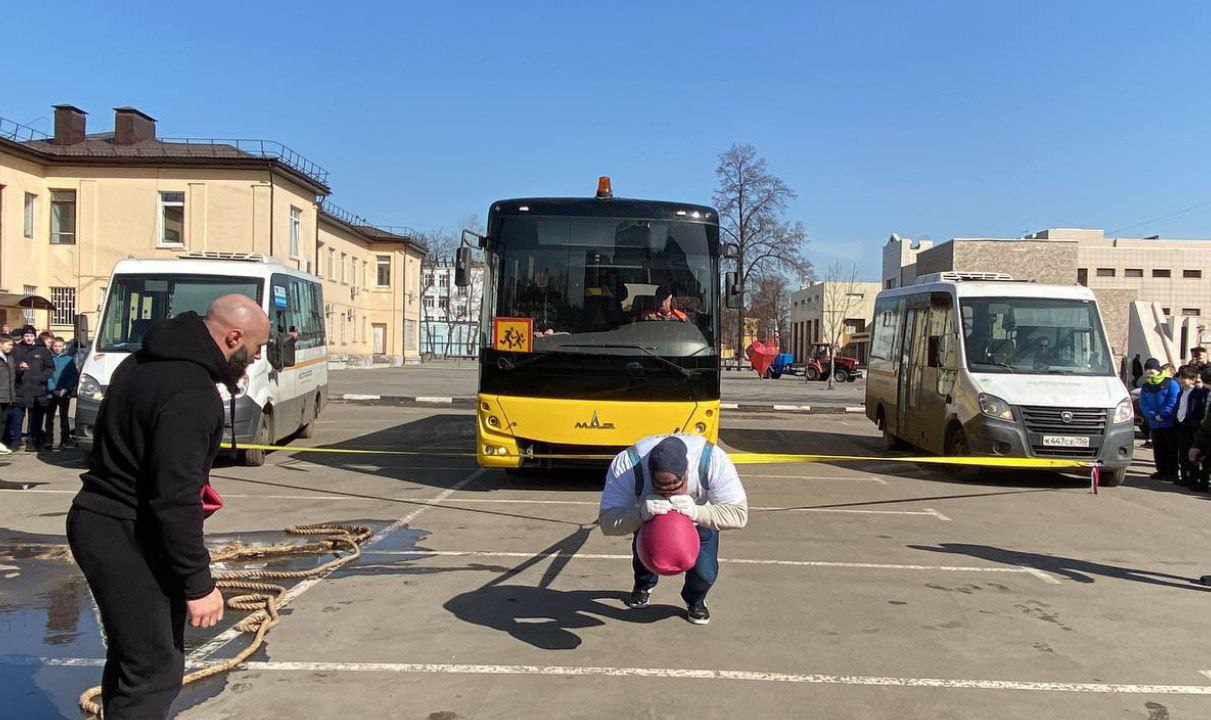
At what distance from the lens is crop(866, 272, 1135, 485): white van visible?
503 inches

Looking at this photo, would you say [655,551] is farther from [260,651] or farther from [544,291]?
[544,291]

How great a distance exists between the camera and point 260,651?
5438 mm

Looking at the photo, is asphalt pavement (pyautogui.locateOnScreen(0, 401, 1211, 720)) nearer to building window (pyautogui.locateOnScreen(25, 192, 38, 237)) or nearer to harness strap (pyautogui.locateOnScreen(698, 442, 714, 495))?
harness strap (pyautogui.locateOnScreen(698, 442, 714, 495))

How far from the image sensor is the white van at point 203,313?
12484mm

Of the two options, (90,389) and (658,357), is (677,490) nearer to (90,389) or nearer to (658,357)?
(658,357)

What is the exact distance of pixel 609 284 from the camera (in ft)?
36.8

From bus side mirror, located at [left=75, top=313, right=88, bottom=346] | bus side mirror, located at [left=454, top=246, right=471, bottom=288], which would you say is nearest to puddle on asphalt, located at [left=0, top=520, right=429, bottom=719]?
bus side mirror, located at [left=454, top=246, right=471, bottom=288]

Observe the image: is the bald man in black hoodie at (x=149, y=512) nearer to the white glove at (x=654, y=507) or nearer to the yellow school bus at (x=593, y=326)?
the white glove at (x=654, y=507)

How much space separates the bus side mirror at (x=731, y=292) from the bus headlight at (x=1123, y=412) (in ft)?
17.9

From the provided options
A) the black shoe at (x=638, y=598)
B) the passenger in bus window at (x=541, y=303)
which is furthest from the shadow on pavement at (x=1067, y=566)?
the passenger in bus window at (x=541, y=303)

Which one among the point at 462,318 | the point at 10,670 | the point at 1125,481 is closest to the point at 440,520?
the point at 10,670

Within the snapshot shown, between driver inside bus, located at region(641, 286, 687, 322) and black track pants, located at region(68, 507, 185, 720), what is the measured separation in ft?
26.6

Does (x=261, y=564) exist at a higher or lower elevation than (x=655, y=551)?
lower

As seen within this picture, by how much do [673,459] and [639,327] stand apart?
571cm
